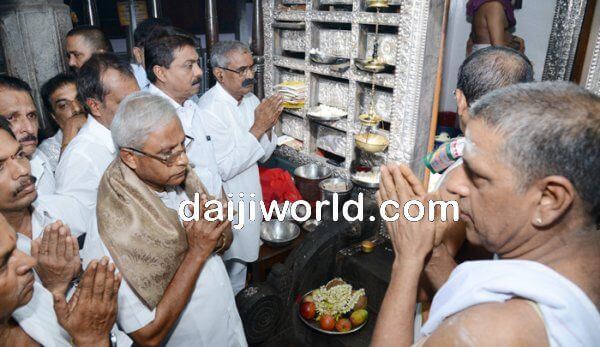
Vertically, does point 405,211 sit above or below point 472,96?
below

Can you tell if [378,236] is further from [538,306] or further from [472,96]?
[538,306]

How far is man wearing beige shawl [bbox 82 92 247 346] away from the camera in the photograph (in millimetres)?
1853

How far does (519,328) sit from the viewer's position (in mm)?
937

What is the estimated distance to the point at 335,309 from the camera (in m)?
3.29

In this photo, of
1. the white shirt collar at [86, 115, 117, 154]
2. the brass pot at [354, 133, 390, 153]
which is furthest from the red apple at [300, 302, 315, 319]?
the white shirt collar at [86, 115, 117, 154]

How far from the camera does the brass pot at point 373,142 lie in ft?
12.4

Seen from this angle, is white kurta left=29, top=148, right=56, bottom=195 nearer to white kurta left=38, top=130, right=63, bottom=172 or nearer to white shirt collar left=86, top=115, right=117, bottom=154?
white shirt collar left=86, top=115, right=117, bottom=154

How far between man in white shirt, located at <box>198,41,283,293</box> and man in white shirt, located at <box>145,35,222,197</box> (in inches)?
11.4

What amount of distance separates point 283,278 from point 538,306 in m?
2.44

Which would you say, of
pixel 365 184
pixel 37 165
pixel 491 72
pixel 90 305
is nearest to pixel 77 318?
pixel 90 305

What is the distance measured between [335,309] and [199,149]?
70.0 inches

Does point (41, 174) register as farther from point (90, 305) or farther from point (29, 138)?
point (90, 305)

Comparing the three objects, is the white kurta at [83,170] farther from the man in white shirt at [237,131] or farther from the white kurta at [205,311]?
the man in white shirt at [237,131]

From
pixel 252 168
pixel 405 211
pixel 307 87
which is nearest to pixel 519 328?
pixel 405 211
